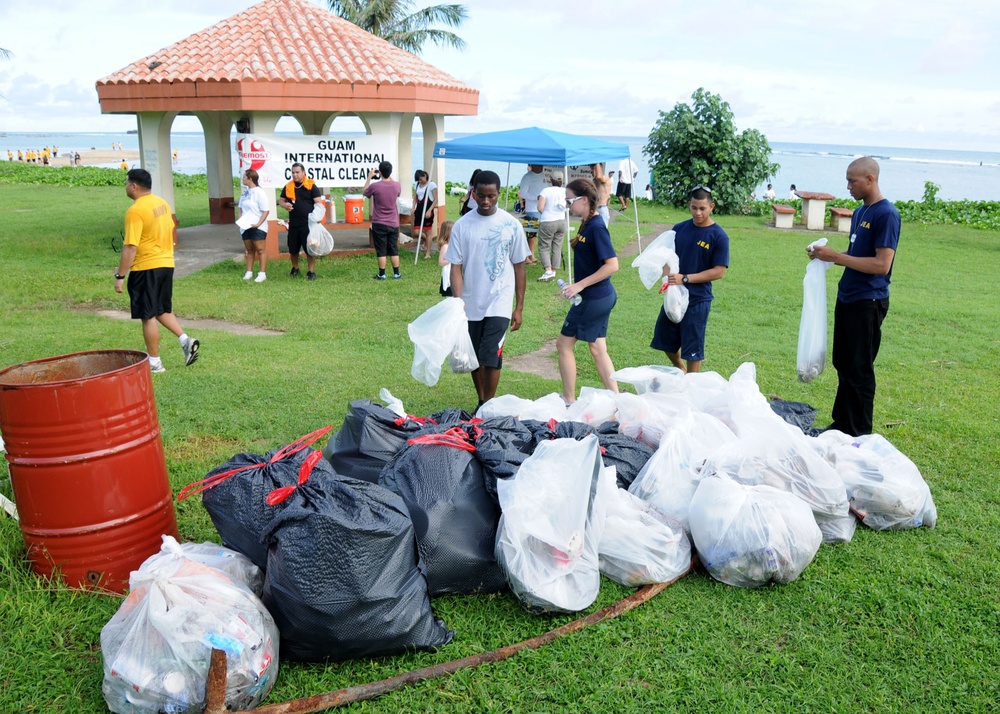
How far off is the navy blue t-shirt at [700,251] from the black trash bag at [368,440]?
265 cm

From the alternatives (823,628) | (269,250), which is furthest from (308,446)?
(269,250)

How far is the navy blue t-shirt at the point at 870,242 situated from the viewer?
4.91 metres

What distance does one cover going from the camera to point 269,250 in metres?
12.6

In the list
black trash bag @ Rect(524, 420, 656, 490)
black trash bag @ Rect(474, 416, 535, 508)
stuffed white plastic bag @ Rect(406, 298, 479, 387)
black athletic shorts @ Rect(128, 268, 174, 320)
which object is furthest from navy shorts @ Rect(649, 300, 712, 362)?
black athletic shorts @ Rect(128, 268, 174, 320)

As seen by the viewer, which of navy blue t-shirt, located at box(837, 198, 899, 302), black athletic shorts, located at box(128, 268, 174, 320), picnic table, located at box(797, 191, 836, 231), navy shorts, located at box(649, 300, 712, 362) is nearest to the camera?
navy blue t-shirt, located at box(837, 198, 899, 302)

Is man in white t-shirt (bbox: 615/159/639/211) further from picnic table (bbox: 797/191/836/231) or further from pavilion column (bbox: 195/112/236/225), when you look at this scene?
pavilion column (bbox: 195/112/236/225)

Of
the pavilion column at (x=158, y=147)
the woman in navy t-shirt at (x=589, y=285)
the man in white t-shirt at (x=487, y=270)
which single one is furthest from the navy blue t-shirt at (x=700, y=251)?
the pavilion column at (x=158, y=147)

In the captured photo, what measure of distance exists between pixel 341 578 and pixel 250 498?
23.2 inches

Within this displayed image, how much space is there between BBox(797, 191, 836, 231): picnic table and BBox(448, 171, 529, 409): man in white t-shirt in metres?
15.7

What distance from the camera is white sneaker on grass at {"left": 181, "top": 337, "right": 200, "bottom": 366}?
6977 millimetres

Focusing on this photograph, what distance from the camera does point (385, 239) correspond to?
11.5m

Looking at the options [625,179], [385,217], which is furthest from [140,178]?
[625,179]

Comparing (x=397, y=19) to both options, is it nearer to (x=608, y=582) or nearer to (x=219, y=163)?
(x=219, y=163)

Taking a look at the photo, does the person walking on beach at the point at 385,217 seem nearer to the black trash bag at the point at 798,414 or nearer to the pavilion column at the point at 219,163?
the pavilion column at the point at 219,163
